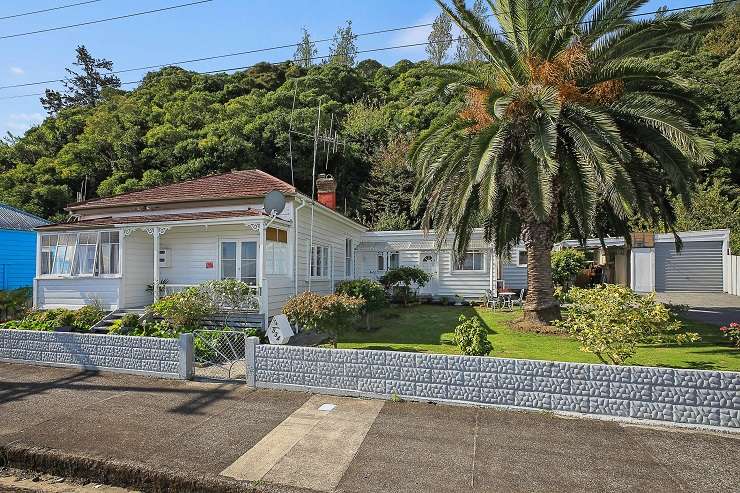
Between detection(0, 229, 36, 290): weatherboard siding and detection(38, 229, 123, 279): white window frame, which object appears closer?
detection(38, 229, 123, 279): white window frame

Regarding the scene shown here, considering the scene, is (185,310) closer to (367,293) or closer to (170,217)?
(170,217)

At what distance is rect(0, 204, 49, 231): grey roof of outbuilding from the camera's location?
22.6 meters

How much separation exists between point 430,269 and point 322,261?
19.3 ft

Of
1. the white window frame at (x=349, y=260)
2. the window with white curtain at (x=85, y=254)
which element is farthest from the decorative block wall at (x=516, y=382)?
the white window frame at (x=349, y=260)

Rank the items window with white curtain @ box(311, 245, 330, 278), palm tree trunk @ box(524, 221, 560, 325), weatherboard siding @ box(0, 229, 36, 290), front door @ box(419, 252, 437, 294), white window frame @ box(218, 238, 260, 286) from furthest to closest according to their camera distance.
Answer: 1. weatherboard siding @ box(0, 229, 36, 290)
2. front door @ box(419, 252, 437, 294)
3. window with white curtain @ box(311, 245, 330, 278)
4. white window frame @ box(218, 238, 260, 286)
5. palm tree trunk @ box(524, 221, 560, 325)

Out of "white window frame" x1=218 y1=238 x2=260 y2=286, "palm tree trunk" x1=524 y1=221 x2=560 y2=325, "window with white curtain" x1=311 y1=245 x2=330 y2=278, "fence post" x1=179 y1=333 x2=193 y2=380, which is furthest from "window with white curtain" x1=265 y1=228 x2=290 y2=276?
"palm tree trunk" x1=524 y1=221 x2=560 y2=325

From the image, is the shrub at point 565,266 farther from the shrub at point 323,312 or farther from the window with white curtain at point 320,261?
the shrub at point 323,312

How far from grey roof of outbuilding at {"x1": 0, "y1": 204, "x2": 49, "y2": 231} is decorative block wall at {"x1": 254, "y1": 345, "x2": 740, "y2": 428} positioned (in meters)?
22.3

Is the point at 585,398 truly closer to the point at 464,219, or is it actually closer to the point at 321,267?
the point at 464,219

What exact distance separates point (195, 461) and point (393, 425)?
2508 millimetres

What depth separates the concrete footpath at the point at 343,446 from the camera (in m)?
4.54

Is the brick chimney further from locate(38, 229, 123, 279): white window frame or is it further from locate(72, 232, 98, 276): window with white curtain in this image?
locate(72, 232, 98, 276): window with white curtain

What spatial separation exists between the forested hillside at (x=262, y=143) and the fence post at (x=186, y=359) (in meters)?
23.8

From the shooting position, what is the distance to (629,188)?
33.4ft
